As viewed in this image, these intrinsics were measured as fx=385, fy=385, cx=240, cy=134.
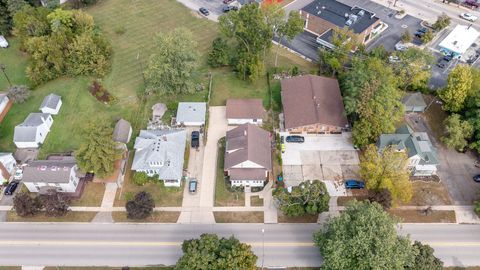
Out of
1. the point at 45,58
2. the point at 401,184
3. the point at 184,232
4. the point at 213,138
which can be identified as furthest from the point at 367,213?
the point at 45,58

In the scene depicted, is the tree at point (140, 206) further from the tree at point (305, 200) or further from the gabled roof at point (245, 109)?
the gabled roof at point (245, 109)

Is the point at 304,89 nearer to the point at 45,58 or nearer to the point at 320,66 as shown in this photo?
the point at 320,66

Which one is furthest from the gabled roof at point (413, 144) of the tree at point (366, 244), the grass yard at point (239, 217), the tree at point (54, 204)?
the tree at point (54, 204)

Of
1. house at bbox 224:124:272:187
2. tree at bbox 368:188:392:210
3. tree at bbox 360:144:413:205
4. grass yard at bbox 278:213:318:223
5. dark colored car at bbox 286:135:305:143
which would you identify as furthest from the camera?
dark colored car at bbox 286:135:305:143

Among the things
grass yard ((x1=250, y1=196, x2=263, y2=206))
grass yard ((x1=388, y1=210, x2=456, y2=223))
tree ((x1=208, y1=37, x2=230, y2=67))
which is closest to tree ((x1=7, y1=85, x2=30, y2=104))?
tree ((x1=208, y1=37, x2=230, y2=67))

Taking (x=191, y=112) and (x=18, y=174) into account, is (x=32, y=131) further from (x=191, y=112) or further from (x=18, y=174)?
(x=191, y=112)

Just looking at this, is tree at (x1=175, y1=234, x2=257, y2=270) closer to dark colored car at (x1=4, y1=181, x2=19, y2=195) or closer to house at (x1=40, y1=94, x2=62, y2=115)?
dark colored car at (x1=4, y1=181, x2=19, y2=195)
